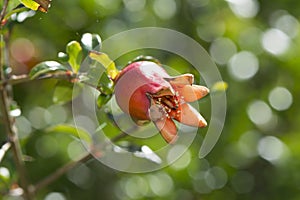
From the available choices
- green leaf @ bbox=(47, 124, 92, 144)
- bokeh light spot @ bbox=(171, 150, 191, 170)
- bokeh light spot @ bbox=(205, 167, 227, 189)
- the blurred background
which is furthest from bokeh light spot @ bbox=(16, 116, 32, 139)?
bokeh light spot @ bbox=(205, 167, 227, 189)

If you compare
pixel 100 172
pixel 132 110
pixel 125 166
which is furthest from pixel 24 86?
pixel 132 110

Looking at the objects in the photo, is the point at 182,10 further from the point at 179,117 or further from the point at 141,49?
the point at 179,117

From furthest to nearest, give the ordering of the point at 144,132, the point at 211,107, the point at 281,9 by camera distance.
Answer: the point at 281,9 → the point at 211,107 → the point at 144,132

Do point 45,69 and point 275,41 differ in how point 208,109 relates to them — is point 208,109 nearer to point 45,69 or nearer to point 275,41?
point 275,41

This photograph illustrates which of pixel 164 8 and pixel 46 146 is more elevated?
pixel 164 8

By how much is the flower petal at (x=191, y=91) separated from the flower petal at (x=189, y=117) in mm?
14

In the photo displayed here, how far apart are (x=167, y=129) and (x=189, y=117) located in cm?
4

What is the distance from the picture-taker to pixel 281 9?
2168mm

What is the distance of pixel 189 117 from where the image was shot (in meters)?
0.95

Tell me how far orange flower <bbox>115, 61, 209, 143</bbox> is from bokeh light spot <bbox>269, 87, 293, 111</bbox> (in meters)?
1.10

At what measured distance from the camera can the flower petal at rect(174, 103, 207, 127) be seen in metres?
0.95

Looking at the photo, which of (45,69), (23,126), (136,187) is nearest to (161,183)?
(136,187)

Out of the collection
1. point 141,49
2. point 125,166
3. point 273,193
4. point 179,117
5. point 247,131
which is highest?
point 179,117

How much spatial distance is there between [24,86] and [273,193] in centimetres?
80
